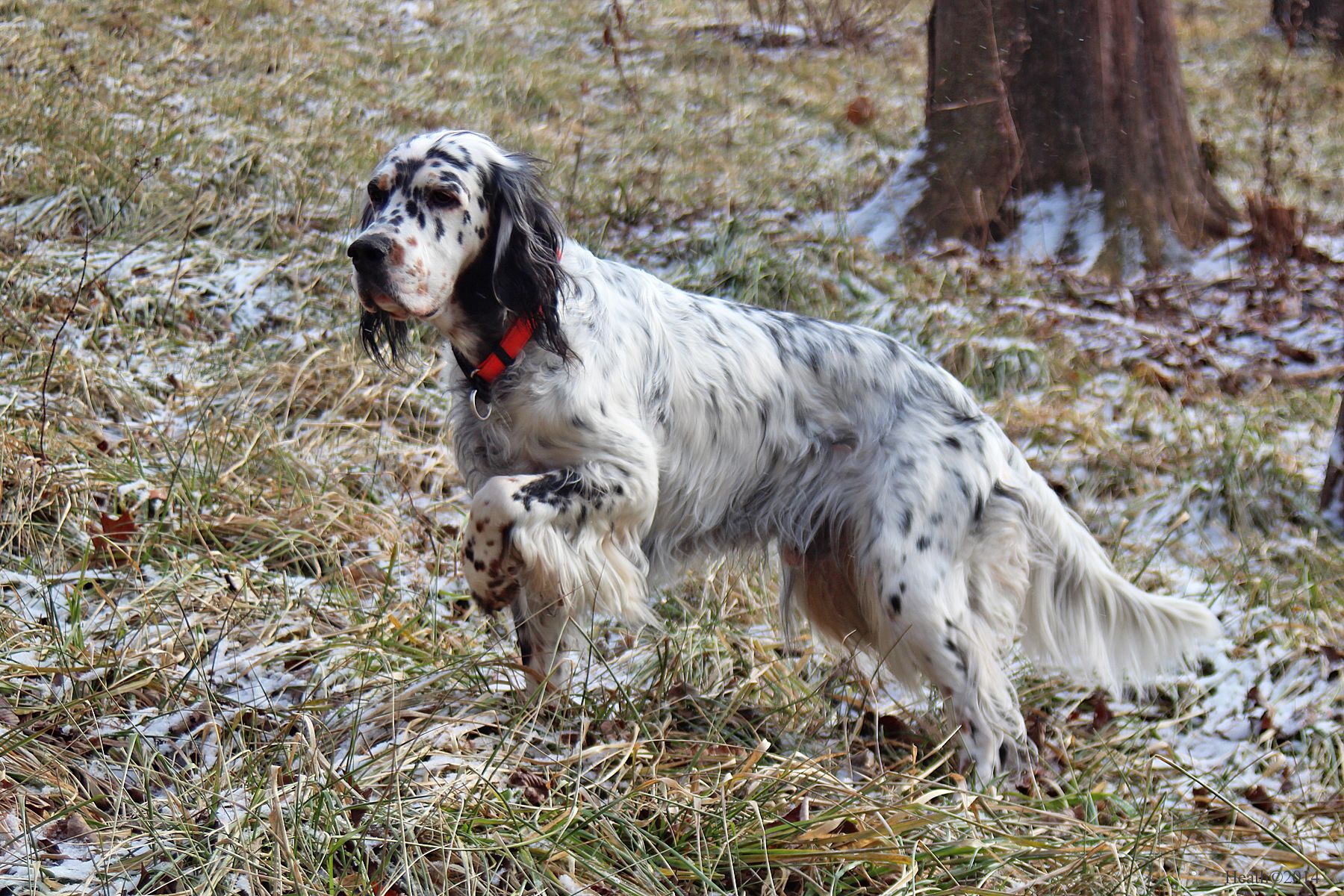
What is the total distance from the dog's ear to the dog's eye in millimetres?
127

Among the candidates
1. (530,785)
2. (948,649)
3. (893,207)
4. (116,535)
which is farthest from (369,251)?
(893,207)

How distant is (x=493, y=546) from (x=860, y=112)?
667 cm

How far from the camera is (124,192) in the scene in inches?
239

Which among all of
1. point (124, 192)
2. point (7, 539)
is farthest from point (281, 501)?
point (124, 192)

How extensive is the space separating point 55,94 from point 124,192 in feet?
4.84

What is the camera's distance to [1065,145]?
647 centimetres

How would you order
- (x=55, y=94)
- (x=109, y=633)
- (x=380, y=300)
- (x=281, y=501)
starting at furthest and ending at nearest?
(x=55, y=94), (x=281, y=501), (x=109, y=633), (x=380, y=300)

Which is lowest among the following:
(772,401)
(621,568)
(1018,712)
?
(1018,712)

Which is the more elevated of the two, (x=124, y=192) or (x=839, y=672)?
(x=124, y=192)

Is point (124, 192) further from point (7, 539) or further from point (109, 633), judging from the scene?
point (109, 633)

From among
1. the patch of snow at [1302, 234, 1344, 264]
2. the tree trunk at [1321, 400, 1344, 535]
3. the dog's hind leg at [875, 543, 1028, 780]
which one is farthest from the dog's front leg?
the patch of snow at [1302, 234, 1344, 264]

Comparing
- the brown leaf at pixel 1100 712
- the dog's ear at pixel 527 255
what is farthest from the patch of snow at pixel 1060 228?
the dog's ear at pixel 527 255

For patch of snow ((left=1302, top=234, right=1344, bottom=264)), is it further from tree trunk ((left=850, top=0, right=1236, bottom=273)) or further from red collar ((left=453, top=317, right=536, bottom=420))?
red collar ((left=453, top=317, right=536, bottom=420))

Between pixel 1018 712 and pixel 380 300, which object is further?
pixel 1018 712
